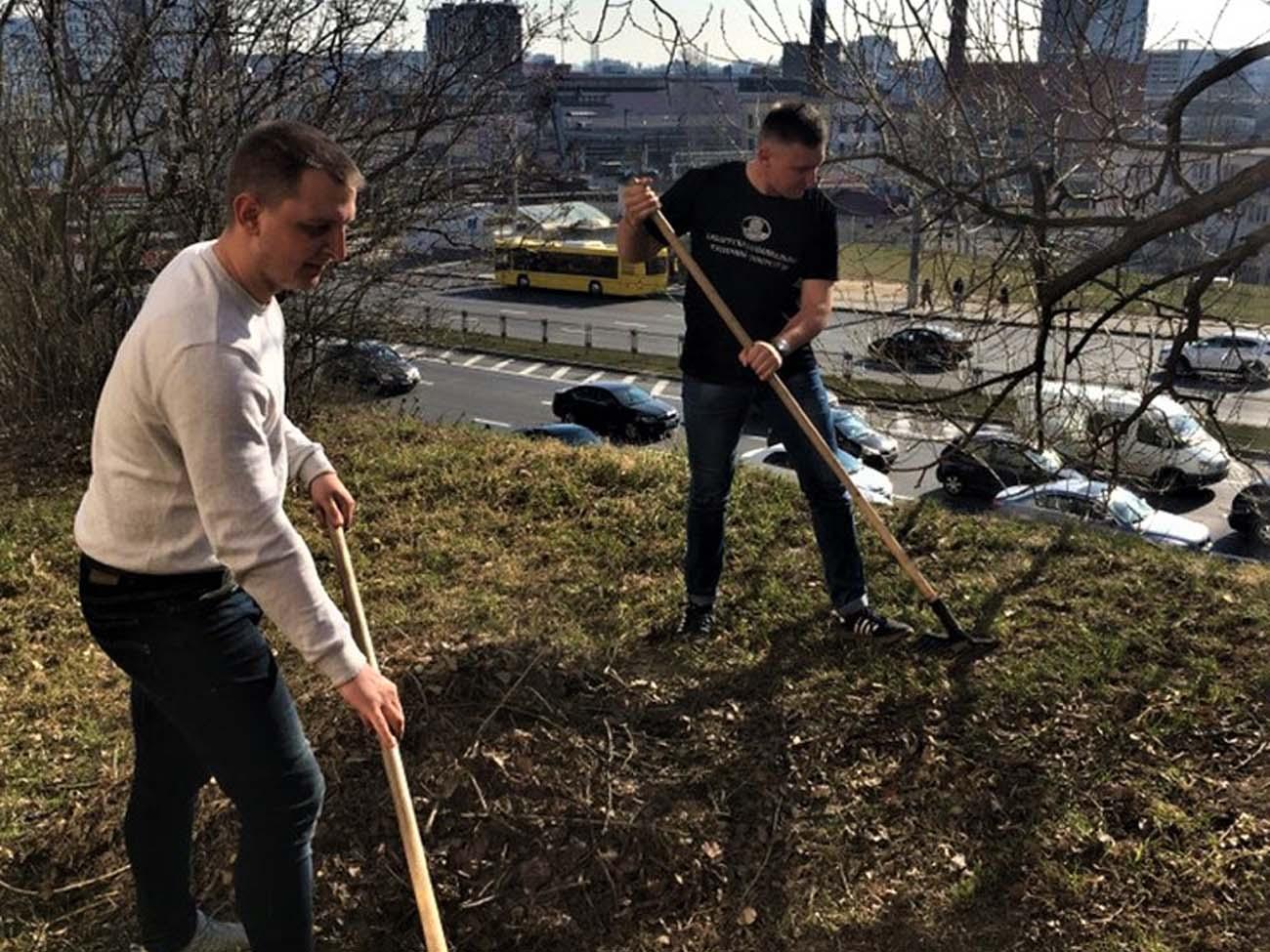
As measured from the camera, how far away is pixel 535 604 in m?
4.21

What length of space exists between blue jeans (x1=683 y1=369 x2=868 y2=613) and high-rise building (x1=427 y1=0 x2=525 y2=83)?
5.19m

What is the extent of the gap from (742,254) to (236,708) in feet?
7.52

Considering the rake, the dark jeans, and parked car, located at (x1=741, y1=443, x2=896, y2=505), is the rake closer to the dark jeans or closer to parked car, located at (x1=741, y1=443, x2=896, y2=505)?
the dark jeans

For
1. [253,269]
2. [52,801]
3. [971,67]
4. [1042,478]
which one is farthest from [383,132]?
[253,269]

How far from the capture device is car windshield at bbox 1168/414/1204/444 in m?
5.57

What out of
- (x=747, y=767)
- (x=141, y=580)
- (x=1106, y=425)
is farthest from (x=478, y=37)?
(x=141, y=580)

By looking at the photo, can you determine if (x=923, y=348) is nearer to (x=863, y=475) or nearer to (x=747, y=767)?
(x=747, y=767)

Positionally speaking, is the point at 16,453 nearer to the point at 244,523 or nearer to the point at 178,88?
the point at 178,88

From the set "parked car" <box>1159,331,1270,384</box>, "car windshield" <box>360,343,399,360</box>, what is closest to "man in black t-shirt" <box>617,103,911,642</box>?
"parked car" <box>1159,331,1270,384</box>

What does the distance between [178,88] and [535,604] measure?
16.2ft

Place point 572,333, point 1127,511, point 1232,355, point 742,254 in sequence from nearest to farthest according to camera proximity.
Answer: point 742,254, point 1232,355, point 1127,511, point 572,333

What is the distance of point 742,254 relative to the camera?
143 inches

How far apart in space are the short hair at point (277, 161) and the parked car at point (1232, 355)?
365 cm

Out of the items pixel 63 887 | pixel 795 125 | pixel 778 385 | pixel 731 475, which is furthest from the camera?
pixel 731 475
